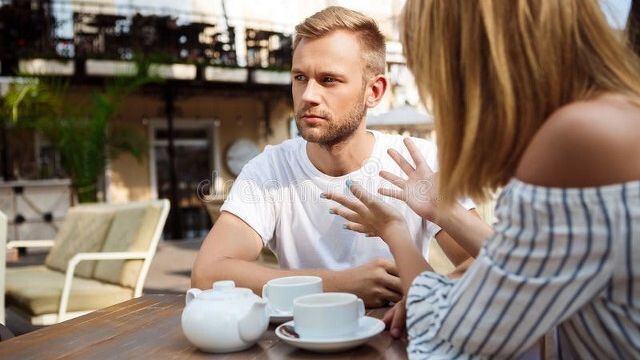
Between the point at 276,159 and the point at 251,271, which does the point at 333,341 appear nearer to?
the point at 251,271

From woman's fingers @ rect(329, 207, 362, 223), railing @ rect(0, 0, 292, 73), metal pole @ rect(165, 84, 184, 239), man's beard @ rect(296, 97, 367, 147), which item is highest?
railing @ rect(0, 0, 292, 73)

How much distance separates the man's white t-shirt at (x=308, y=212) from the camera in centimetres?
208

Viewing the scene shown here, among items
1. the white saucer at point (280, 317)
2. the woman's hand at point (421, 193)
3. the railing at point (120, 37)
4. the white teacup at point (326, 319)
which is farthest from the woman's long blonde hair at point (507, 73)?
the railing at point (120, 37)

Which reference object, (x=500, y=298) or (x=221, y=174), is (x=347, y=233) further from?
(x=221, y=174)

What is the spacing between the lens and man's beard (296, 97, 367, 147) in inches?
81.4

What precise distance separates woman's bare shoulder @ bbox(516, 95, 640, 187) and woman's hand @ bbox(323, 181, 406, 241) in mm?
471

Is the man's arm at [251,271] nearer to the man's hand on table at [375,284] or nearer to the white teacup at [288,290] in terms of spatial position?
the man's hand on table at [375,284]

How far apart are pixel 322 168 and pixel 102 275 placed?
7.93ft

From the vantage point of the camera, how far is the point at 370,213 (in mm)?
1373

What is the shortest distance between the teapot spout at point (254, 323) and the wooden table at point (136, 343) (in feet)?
0.12

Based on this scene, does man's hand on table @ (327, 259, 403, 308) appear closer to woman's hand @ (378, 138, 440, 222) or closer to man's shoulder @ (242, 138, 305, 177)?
woman's hand @ (378, 138, 440, 222)

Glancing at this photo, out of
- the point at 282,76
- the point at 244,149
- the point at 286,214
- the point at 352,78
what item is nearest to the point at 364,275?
the point at 286,214

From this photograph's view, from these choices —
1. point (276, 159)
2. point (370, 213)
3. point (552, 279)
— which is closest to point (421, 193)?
point (370, 213)

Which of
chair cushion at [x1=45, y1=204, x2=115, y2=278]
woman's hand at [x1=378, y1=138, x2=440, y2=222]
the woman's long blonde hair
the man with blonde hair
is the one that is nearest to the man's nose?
the man with blonde hair
